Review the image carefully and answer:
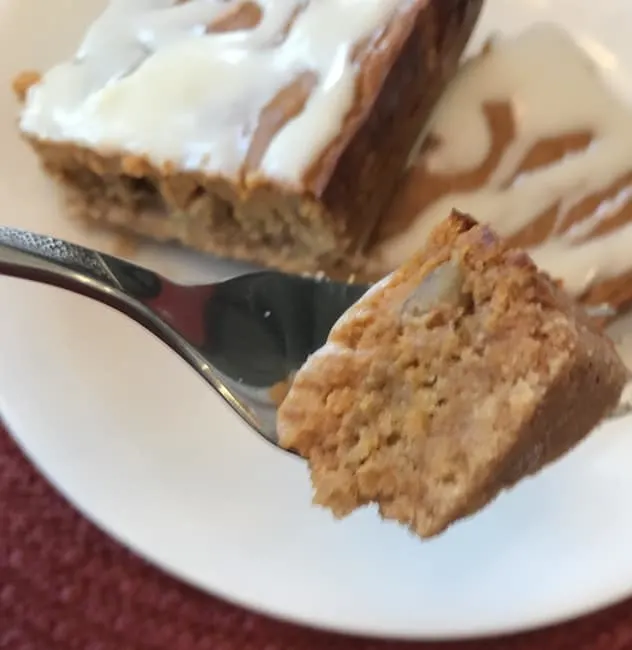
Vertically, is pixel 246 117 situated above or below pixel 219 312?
above

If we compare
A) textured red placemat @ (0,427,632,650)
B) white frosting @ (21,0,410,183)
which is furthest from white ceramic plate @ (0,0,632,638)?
white frosting @ (21,0,410,183)

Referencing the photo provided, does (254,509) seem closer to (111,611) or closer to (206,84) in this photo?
(111,611)

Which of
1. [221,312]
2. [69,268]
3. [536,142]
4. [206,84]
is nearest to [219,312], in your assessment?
[221,312]

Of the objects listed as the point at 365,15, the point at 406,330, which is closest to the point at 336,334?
the point at 406,330

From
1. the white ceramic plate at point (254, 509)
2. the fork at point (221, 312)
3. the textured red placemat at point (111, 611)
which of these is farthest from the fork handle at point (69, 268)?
the textured red placemat at point (111, 611)

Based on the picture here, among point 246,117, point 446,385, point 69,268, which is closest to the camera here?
point 446,385

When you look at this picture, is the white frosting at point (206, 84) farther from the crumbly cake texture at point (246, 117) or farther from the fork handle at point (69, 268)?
the fork handle at point (69, 268)
